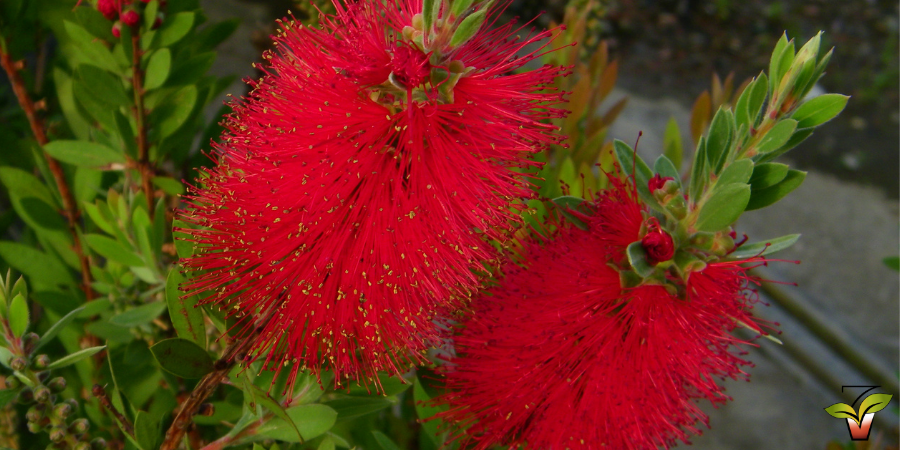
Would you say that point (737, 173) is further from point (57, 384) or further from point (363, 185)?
point (57, 384)

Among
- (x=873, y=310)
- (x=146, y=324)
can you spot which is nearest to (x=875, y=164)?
(x=873, y=310)

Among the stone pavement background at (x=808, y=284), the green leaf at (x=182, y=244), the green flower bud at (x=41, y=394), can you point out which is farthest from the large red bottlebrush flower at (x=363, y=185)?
the stone pavement background at (x=808, y=284)

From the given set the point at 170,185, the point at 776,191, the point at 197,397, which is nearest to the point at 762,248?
the point at 776,191

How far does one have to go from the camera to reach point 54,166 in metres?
0.69

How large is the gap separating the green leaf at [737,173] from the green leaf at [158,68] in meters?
0.49

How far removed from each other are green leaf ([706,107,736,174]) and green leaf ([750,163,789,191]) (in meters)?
0.02

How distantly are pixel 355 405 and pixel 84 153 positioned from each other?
0.37 m

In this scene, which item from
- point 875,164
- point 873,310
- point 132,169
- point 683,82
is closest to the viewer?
point 132,169

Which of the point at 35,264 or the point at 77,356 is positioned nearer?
the point at 77,356

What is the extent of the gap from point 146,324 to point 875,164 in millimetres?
2884

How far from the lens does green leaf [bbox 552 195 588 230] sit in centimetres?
53

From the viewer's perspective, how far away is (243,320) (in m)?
0.54

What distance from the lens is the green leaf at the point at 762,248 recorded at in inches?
19.8

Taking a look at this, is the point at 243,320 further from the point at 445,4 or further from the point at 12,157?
the point at 12,157
